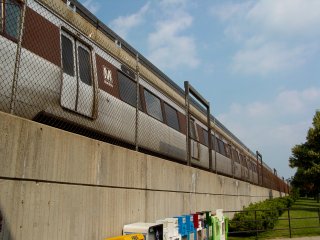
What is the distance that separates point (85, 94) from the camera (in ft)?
24.2

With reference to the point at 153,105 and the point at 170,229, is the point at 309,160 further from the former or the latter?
the point at 170,229

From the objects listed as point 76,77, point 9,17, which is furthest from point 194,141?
point 9,17

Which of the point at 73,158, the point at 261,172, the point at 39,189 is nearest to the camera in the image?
the point at 39,189

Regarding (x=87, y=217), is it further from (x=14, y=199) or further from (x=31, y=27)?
(x=31, y=27)

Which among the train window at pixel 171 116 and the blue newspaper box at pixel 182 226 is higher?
the train window at pixel 171 116

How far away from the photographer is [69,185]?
4930 millimetres

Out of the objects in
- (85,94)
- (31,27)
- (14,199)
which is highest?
(31,27)

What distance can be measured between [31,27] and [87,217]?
3103 millimetres

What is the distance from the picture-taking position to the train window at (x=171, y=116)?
12695 millimetres

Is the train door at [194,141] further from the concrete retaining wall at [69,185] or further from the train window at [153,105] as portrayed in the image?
→ the concrete retaining wall at [69,185]

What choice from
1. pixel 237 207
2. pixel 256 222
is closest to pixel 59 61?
pixel 256 222

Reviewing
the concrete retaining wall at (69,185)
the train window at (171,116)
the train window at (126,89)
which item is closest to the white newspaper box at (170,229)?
the concrete retaining wall at (69,185)

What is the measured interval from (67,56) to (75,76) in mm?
388

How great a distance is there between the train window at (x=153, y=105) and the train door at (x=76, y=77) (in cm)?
319
